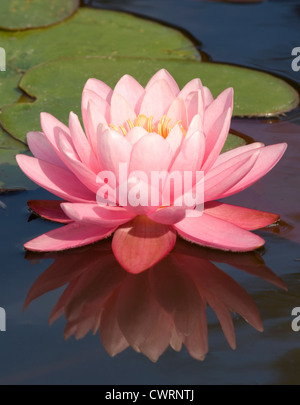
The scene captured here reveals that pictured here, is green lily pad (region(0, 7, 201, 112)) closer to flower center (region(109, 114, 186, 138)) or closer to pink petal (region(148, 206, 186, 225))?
flower center (region(109, 114, 186, 138))

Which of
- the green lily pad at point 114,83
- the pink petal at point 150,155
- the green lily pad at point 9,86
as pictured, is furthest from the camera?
the green lily pad at point 9,86

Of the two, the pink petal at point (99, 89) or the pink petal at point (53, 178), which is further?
the pink petal at point (99, 89)

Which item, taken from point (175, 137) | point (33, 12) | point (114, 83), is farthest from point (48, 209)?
point (33, 12)

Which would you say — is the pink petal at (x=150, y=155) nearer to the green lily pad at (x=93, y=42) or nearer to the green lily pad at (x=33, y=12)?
the green lily pad at (x=93, y=42)

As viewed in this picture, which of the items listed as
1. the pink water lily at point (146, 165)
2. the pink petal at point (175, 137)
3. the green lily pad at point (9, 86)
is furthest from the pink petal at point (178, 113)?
the green lily pad at point (9, 86)

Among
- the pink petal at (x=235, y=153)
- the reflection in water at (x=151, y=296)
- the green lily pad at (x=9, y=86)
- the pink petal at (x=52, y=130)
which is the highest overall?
the pink petal at (x=52, y=130)

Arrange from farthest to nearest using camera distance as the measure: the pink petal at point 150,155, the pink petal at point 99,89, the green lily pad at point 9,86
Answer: the green lily pad at point 9,86 < the pink petal at point 99,89 < the pink petal at point 150,155

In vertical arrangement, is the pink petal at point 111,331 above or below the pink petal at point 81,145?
below
